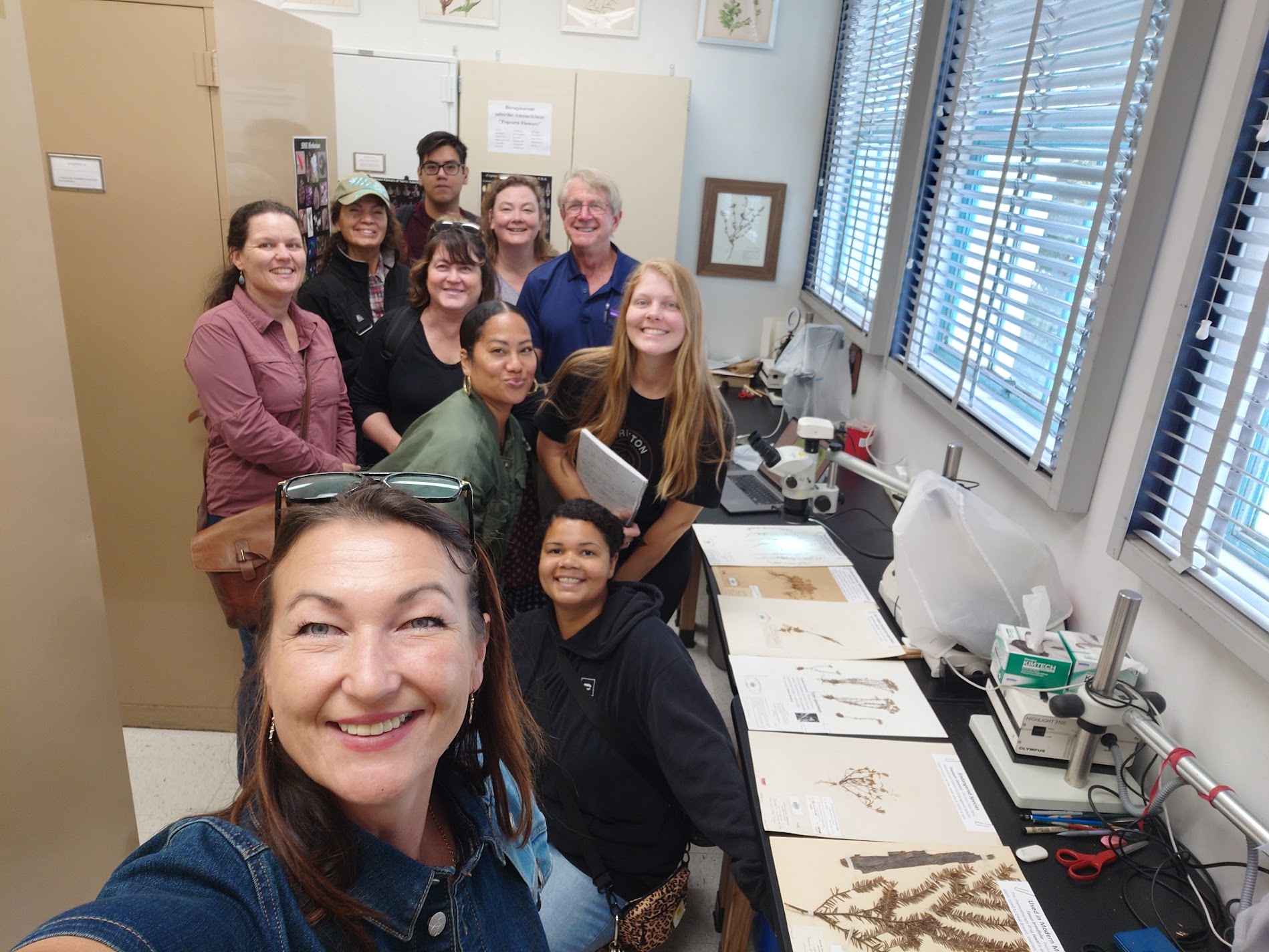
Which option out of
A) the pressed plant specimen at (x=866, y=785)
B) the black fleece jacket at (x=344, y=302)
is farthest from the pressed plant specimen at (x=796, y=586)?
the black fleece jacket at (x=344, y=302)

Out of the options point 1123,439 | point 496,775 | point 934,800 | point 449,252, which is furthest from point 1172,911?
point 449,252

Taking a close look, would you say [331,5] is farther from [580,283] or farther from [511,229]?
[580,283]

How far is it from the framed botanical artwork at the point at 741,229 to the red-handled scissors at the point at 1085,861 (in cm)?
382

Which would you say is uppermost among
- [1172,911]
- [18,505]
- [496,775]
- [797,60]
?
[797,60]

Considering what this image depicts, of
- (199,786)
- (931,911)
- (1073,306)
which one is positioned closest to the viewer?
(931,911)

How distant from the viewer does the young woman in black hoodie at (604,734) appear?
67.3 inches

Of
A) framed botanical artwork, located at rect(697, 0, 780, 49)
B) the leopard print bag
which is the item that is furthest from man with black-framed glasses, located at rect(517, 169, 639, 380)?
framed botanical artwork, located at rect(697, 0, 780, 49)

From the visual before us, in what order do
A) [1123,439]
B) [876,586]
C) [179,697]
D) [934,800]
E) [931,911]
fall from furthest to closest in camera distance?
[179,697]
[876,586]
[1123,439]
[934,800]
[931,911]

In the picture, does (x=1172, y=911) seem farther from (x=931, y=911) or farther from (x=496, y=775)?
(x=496, y=775)

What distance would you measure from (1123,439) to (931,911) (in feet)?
3.79

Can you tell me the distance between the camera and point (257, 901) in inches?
26.9

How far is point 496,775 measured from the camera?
3.56 ft

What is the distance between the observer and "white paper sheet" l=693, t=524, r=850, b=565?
8.38 feet

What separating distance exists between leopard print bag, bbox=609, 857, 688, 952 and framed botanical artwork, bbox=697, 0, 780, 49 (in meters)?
4.14
